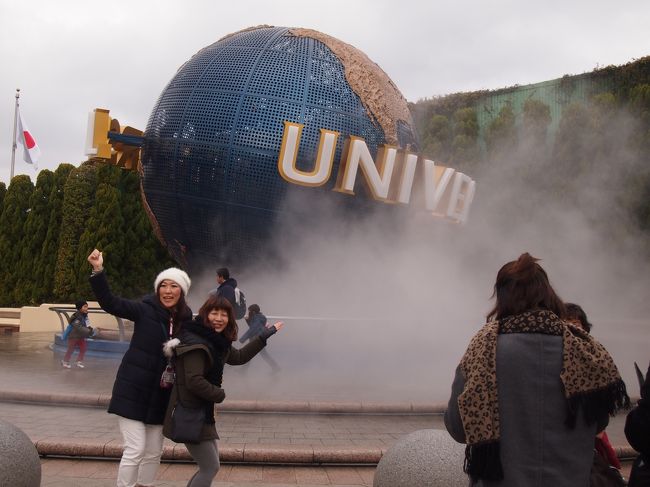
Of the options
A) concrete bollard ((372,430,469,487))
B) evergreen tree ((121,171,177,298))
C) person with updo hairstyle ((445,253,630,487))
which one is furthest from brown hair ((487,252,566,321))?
evergreen tree ((121,171,177,298))

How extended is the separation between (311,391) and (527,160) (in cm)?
1672

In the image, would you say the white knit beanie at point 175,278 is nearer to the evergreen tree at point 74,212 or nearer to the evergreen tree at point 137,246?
the evergreen tree at point 137,246

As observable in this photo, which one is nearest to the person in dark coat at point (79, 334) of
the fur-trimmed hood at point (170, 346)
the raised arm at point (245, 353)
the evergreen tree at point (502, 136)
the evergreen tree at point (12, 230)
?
the raised arm at point (245, 353)

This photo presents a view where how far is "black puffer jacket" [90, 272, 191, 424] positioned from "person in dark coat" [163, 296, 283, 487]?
0.15 m

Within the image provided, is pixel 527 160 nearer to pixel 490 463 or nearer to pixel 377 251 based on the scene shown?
pixel 377 251

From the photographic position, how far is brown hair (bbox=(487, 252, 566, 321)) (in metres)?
2.52

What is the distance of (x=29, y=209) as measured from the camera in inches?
1009

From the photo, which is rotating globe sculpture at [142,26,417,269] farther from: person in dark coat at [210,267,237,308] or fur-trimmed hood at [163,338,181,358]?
fur-trimmed hood at [163,338,181,358]

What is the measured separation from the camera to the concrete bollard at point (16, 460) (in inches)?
159

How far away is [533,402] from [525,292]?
1.31 ft

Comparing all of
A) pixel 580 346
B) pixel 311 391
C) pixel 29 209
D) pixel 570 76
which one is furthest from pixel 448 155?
pixel 580 346

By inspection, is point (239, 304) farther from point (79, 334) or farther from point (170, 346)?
point (170, 346)

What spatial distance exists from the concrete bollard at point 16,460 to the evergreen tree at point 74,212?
20210 mm

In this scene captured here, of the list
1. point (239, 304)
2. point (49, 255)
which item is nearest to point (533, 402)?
point (239, 304)
